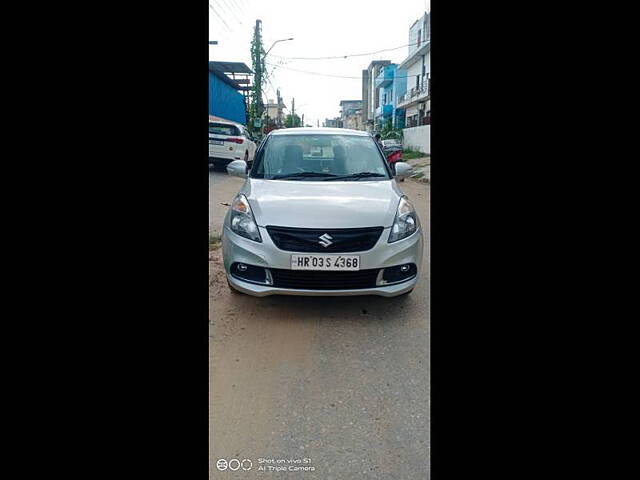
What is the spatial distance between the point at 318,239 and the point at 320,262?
0.16 meters

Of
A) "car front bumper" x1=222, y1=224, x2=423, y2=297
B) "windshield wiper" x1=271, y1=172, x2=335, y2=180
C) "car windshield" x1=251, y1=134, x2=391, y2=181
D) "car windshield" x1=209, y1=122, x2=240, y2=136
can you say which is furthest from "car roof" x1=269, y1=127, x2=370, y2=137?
"car front bumper" x1=222, y1=224, x2=423, y2=297

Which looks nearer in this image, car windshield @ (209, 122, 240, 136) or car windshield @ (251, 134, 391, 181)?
car windshield @ (209, 122, 240, 136)

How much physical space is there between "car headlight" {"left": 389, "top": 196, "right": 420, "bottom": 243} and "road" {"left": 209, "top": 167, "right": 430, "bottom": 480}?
23.7 inches

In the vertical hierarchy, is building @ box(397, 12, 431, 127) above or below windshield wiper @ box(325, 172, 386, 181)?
above

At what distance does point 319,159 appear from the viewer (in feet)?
13.7

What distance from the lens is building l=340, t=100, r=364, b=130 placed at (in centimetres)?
7143

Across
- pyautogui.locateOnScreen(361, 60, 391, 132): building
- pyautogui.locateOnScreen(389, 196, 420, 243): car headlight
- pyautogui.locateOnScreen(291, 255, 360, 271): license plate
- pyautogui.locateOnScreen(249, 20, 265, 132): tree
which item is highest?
A: pyautogui.locateOnScreen(361, 60, 391, 132): building

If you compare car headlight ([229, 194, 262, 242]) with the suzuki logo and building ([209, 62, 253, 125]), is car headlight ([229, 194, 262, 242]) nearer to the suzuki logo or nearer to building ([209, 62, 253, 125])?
the suzuki logo

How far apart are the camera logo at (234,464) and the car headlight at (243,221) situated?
165 centimetres

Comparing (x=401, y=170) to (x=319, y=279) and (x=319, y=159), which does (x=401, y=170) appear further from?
Result: (x=319, y=279)

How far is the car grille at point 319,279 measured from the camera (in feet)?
10.1

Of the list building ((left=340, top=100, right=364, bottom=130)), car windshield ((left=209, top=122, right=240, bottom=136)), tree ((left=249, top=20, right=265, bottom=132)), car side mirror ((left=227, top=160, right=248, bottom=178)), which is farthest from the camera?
building ((left=340, top=100, right=364, bottom=130))

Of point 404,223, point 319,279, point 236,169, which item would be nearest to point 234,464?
point 319,279

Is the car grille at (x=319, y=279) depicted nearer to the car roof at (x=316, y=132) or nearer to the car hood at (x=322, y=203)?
the car hood at (x=322, y=203)
